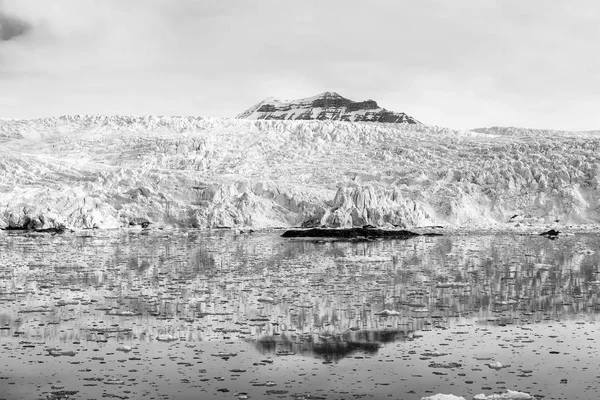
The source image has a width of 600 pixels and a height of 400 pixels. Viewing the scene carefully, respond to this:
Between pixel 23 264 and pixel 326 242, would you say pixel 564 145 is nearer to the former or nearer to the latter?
pixel 326 242

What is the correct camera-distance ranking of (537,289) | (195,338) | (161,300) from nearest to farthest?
(195,338)
(161,300)
(537,289)

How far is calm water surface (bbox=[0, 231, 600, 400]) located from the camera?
6996mm

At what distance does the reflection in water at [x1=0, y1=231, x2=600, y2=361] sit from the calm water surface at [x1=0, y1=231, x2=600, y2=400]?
53mm

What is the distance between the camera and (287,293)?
1320cm

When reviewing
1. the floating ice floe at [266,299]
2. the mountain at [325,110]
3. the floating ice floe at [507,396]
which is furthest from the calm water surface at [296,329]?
the mountain at [325,110]

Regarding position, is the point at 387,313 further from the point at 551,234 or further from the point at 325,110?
the point at 325,110

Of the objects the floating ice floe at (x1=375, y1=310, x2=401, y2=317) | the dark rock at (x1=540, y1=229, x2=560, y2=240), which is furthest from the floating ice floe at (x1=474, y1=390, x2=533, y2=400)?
the dark rock at (x1=540, y1=229, x2=560, y2=240)

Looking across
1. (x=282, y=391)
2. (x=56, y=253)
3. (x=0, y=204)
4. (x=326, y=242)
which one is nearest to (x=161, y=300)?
(x=282, y=391)

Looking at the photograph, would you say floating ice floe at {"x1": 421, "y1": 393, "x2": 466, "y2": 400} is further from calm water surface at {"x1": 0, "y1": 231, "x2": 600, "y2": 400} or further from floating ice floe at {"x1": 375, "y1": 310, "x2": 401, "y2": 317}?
floating ice floe at {"x1": 375, "y1": 310, "x2": 401, "y2": 317}

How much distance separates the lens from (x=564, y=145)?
162ft

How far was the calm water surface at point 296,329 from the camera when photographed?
6996 mm

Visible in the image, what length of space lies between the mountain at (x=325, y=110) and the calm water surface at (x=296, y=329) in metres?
106

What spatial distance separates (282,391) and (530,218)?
38.4 metres

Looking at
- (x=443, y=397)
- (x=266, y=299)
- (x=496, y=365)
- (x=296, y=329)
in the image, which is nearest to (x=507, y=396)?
(x=443, y=397)
